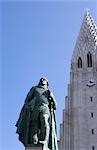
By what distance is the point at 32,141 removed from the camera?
24.0 ft

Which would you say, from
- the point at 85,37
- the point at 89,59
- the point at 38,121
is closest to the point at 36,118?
the point at 38,121

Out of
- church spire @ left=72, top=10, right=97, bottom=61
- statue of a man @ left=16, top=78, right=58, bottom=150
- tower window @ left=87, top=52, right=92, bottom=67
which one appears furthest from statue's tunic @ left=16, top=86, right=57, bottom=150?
church spire @ left=72, top=10, right=97, bottom=61

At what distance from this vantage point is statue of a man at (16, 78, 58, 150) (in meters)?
7.44

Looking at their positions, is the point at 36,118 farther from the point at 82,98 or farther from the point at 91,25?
the point at 91,25

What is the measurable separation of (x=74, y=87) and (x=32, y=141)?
4389 centimetres

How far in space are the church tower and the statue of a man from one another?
126 feet

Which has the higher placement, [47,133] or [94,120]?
[94,120]

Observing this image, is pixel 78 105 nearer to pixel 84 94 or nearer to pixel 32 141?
pixel 84 94

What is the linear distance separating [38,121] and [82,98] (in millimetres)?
42035

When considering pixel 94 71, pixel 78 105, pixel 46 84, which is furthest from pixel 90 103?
pixel 46 84

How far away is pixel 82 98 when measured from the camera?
49.4 metres

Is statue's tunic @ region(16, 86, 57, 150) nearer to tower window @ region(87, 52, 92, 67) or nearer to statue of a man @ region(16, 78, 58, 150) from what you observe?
statue of a man @ region(16, 78, 58, 150)

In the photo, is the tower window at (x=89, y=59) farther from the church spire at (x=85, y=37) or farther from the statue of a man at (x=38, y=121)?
the statue of a man at (x=38, y=121)

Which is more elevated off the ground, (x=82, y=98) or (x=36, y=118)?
(x=82, y=98)
